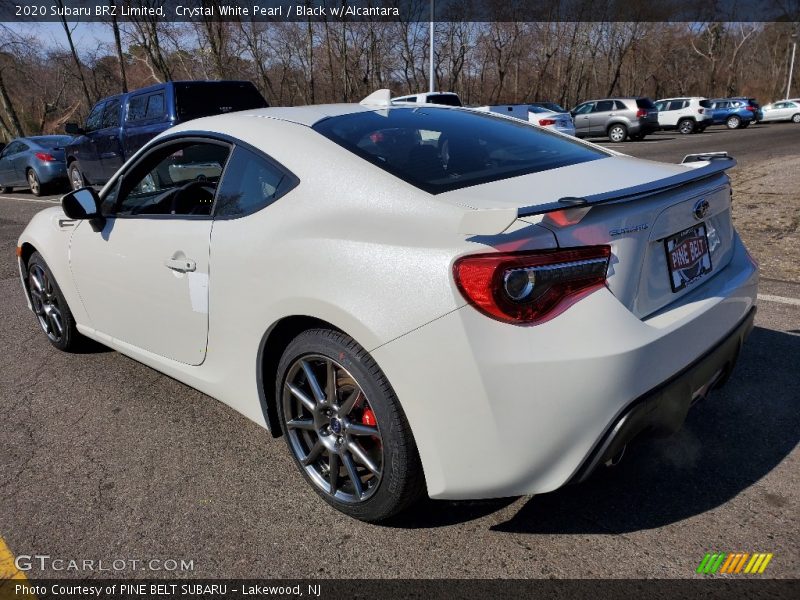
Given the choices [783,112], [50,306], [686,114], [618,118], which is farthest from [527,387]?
[783,112]

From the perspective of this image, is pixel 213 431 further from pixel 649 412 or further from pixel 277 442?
pixel 649 412

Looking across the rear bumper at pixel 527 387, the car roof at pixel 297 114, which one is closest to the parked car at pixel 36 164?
the car roof at pixel 297 114

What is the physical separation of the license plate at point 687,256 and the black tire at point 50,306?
11.7 feet

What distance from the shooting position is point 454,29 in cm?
4769

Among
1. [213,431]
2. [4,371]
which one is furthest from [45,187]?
[213,431]

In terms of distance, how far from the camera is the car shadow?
2301 millimetres

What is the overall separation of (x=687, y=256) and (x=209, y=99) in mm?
A: 9181

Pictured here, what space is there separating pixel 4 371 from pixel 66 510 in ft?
6.54

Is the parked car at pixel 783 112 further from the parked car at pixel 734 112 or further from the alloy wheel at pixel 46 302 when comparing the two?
the alloy wheel at pixel 46 302

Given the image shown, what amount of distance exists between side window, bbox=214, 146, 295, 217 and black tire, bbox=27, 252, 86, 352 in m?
1.90

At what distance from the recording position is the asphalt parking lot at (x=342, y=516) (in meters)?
2.14

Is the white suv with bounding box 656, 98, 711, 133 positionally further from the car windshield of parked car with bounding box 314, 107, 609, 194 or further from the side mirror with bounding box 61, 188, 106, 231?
the side mirror with bounding box 61, 188, 106, 231

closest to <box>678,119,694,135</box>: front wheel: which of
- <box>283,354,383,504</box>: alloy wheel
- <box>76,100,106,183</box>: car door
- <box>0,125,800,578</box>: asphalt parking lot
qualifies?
<box>76,100,106,183</box>: car door

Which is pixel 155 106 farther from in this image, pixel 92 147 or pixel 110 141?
pixel 92 147
